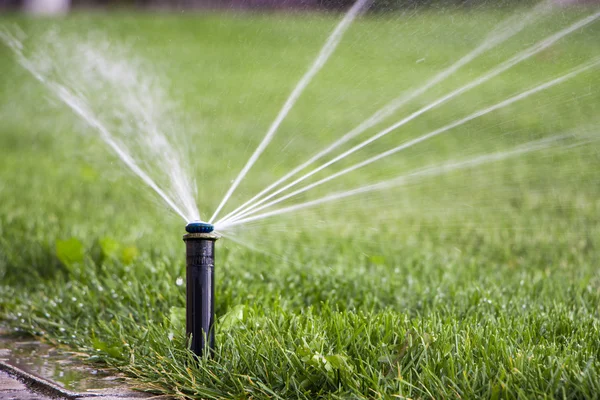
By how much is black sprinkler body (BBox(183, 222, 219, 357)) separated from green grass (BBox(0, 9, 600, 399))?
80mm

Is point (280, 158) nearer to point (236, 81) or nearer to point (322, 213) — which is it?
point (322, 213)

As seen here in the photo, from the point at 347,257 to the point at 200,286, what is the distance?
6.04 ft

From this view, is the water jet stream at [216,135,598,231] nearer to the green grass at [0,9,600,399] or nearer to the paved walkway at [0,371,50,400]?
the green grass at [0,9,600,399]

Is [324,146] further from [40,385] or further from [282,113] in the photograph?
[40,385]

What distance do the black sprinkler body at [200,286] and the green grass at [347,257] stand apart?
0.08 m

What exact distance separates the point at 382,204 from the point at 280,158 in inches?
81.5

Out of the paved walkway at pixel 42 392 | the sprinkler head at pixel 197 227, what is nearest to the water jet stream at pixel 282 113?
the sprinkler head at pixel 197 227

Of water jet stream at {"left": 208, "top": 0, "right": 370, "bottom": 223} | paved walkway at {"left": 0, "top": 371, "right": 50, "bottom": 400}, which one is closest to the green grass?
water jet stream at {"left": 208, "top": 0, "right": 370, "bottom": 223}

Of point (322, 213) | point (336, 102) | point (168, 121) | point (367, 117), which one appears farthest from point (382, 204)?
point (336, 102)

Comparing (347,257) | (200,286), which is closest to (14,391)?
(200,286)

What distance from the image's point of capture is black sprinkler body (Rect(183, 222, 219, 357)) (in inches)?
87.4

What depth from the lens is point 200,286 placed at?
2.23m

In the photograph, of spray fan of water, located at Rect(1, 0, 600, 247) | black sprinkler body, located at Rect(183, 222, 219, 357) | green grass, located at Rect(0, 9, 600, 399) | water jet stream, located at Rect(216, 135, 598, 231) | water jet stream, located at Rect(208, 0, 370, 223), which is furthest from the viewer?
water jet stream, located at Rect(216, 135, 598, 231)

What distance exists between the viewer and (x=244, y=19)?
19672 millimetres
